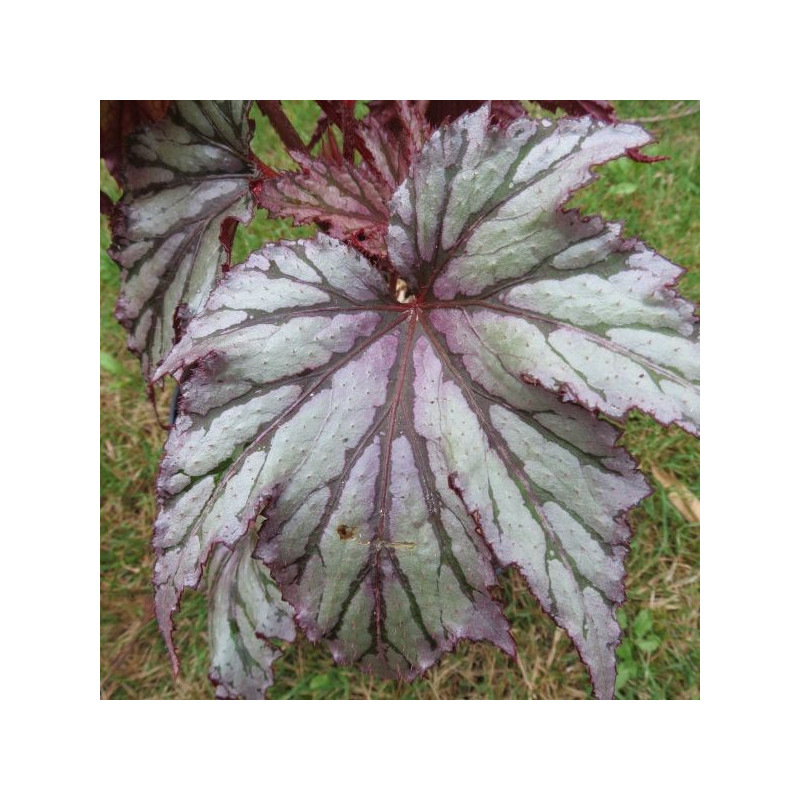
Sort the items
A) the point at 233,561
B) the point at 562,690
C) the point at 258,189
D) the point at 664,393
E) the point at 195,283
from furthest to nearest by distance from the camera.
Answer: the point at 562,690, the point at 233,561, the point at 195,283, the point at 258,189, the point at 664,393

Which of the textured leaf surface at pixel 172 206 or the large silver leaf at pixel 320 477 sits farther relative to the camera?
the textured leaf surface at pixel 172 206

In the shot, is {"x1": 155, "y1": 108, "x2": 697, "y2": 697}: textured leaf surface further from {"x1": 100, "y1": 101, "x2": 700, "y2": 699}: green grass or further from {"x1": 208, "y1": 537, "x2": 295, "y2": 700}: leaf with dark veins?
{"x1": 100, "y1": 101, "x2": 700, "y2": 699}: green grass

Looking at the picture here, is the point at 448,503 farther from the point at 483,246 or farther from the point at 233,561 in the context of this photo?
the point at 233,561

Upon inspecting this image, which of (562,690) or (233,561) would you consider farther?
(562,690)

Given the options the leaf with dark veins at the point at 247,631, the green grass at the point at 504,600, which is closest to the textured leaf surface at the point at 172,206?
the leaf with dark veins at the point at 247,631

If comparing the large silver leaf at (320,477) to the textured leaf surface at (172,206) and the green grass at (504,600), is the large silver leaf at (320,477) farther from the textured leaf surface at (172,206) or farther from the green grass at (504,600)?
the green grass at (504,600)

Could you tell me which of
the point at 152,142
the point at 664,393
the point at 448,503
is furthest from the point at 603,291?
the point at 152,142

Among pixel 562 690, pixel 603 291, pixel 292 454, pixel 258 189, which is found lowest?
pixel 562 690
